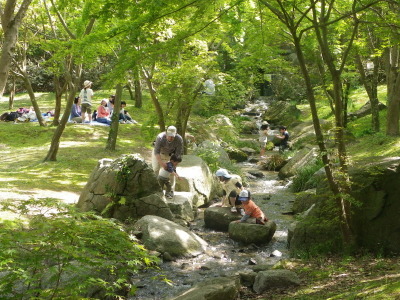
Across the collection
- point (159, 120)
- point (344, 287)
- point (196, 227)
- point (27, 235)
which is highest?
point (159, 120)

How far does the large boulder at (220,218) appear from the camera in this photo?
995cm

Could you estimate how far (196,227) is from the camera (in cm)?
1021

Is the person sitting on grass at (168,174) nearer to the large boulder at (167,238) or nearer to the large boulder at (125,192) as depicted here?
the large boulder at (125,192)

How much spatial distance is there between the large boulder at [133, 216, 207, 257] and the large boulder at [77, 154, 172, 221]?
0.95m

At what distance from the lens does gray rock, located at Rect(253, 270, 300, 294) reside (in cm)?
597

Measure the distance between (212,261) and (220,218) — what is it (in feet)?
6.40

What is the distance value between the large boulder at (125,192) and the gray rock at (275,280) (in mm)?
3838

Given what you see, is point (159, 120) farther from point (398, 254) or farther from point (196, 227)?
point (398, 254)

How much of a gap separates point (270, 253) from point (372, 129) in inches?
389

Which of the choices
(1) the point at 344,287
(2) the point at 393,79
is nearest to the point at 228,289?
(1) the point at 344,287

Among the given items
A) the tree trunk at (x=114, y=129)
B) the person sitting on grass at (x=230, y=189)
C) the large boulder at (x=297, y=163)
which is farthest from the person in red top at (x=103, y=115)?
the person sitting on grass at (x=230, y=189)

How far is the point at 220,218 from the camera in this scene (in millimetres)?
10023

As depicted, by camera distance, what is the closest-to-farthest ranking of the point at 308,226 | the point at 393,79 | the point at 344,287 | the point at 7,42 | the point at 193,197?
1. the point at 344,287
2. the point at 7,42
3. the point at 308,226
4. the point at 193,197
5. the point at 393,79

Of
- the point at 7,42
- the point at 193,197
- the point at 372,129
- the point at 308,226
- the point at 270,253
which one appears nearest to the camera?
the point at 7,42
